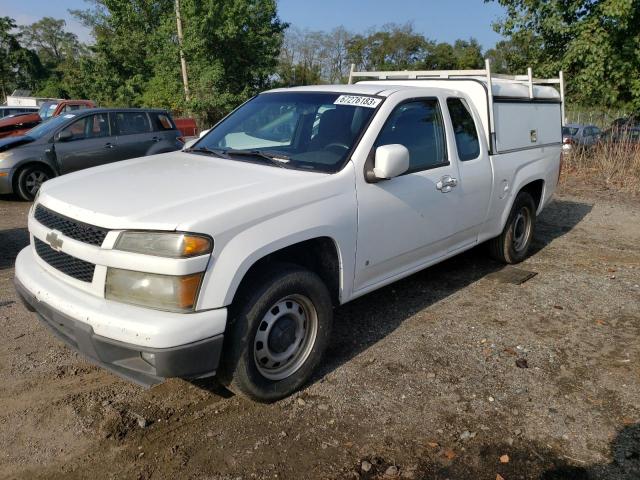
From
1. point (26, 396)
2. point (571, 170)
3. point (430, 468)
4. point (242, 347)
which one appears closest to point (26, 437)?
point (26, 396)

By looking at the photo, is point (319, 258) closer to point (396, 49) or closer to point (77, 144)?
point (77, 144)

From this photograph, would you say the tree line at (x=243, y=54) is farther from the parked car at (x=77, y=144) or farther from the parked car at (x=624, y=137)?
the parked car at (x=77, y=144)

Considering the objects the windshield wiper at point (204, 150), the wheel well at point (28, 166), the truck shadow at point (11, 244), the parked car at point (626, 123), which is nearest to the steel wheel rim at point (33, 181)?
the wheel well at point (28, 166)

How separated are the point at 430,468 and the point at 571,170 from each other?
11.0 meters

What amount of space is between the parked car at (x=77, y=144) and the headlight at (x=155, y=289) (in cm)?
798

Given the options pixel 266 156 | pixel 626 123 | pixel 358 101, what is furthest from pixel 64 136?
pixel 626 123

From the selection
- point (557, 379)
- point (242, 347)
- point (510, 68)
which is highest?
point (510, 68)

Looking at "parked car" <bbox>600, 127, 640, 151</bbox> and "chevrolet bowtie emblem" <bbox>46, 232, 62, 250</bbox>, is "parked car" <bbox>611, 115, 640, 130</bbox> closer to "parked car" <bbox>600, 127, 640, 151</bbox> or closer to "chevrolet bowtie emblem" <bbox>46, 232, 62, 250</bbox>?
"parked car" <bbox>600, 127, 640, 151</bbox>

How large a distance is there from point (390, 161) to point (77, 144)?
8350 millimetres

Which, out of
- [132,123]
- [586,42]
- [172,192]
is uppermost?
[586,42]

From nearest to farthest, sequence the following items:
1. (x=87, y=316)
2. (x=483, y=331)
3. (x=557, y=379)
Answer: (x=87, y=316), (x=557, y=379), (x=483, y=331)

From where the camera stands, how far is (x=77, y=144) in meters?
10.1

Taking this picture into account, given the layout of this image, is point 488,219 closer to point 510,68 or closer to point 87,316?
point 87,316

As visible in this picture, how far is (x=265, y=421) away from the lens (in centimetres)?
319
